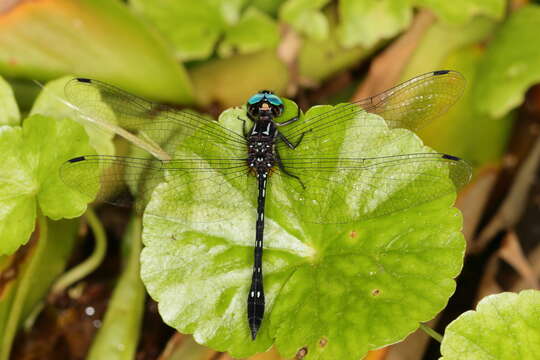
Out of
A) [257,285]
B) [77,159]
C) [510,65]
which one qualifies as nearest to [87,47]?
[77,159]

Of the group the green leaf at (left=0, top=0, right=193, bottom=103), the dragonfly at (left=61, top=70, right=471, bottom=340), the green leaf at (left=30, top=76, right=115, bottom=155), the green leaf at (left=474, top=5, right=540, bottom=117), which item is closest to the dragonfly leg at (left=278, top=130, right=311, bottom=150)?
the dragonfly at (left=61, top=70, right=471, bottom=340)

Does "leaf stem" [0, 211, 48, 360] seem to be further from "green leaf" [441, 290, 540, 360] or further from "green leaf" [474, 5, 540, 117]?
"green leaf" [474, 5, 540, 117]

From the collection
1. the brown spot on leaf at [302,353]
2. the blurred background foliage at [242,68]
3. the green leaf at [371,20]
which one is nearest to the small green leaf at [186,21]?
the blurred background foliage at [242,68]

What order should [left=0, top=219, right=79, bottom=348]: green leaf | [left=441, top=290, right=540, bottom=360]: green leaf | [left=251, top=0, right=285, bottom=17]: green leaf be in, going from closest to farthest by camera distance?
[left=441, top=290, right=540, bottom=360]: green leaf < [left=0, top=219, right=79, bottom=348]: green leaf < [left=251, top=0, right=285, bottom=17]: green leaf

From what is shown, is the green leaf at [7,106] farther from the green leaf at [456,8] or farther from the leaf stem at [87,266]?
the green leaf at [456,8]

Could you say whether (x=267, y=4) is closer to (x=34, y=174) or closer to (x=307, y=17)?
(x=307, y=17)
